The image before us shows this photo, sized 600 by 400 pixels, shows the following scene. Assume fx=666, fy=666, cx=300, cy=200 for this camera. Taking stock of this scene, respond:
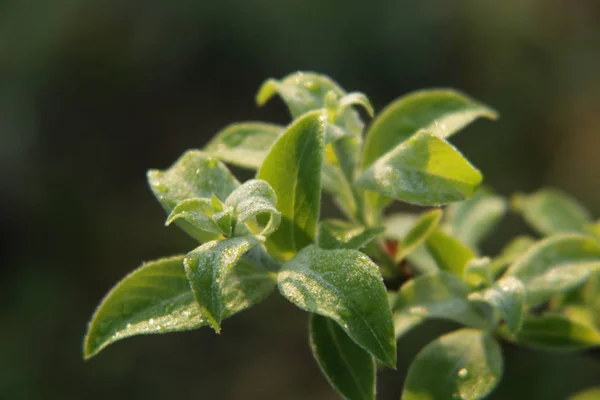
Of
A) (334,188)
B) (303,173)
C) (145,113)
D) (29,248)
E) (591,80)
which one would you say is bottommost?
(591,80)

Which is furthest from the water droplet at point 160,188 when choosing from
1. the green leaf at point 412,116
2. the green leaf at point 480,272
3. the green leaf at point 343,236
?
the green leaf at point 480,272

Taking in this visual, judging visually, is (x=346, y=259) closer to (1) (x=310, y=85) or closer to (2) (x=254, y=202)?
(2) (x=254, y=202)

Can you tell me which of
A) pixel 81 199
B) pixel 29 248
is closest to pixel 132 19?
pixel 81 199

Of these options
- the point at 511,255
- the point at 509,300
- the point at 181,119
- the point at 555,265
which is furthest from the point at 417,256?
the point at 181,119

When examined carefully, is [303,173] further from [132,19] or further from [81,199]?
[132,19]

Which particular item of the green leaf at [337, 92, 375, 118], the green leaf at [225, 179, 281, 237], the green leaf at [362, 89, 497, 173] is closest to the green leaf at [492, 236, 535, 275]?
the green leaf at [362, 89, 497, 173]

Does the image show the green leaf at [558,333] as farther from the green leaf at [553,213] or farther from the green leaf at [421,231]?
the green leaf at [553,213]
